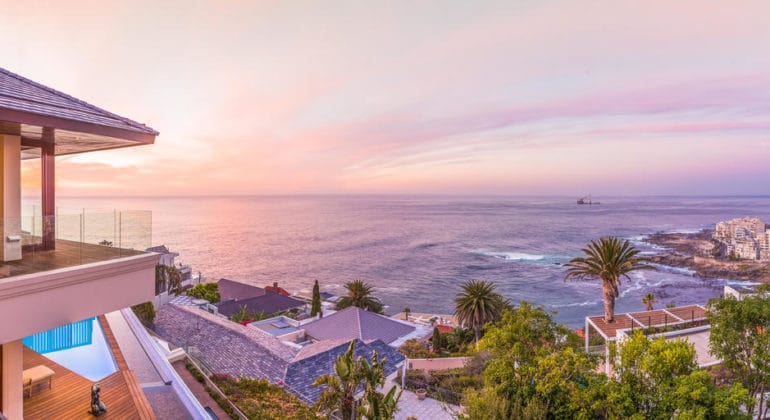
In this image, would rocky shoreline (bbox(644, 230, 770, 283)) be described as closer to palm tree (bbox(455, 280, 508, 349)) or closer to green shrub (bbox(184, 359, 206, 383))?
palm tree (bbox(455, 280, 508, 349))

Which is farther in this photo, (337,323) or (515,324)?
(337,323)

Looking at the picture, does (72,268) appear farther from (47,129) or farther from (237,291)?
(237,291)

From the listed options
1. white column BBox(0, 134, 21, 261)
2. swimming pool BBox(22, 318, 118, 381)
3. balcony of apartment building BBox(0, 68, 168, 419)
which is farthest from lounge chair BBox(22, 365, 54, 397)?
white column BBox(0, 134, 21, 261)

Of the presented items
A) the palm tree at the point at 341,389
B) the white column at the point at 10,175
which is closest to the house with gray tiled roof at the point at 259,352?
the palm tree at the point at 341,389

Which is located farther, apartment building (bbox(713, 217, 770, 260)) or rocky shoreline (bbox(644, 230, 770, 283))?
apartment building (bbox(713, 217, 770, 260))

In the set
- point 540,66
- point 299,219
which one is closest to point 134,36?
point 540,66

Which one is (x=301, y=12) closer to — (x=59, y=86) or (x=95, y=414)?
(x=59, y=86)
